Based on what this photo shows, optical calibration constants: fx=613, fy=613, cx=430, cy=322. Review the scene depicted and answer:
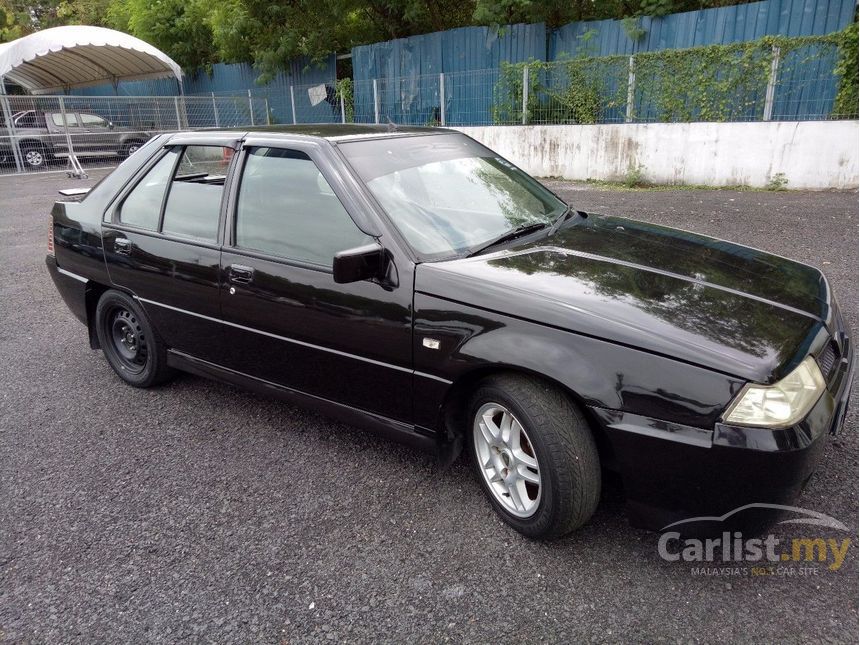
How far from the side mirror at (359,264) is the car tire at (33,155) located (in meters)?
18.2

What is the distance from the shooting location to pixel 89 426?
3588mm

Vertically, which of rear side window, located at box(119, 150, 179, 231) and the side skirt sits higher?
rear side window, located at box(119, 150, 179, 231)

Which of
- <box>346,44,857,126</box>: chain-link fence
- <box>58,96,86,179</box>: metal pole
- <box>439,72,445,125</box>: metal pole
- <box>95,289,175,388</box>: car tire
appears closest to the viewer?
<box>95,289,175,388</box>: car tire

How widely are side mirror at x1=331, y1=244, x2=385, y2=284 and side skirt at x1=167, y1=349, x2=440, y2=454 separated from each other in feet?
2.27

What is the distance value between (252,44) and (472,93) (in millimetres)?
10298

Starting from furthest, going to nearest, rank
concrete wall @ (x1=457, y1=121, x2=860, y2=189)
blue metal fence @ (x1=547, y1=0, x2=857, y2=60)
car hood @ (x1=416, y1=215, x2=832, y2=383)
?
blue metal fence @ (x1=547, y1=0, x2=857, y2=60) < concrete wall @ (x1=457, y1=121, x2=860, y2=189) < car hood @ (x1=416, y1=215, x2=832, y2=383)

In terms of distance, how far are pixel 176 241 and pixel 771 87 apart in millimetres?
10255

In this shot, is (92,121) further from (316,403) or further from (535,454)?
(535,454)

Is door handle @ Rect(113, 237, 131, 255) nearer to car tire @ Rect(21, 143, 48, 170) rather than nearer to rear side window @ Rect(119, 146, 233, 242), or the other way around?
rear side window @ Rect(119, 146, 233, 242)

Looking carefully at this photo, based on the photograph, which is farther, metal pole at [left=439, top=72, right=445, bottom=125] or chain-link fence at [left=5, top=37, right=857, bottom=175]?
metal pole at [left=439, top=72, right=445, bottom=125]

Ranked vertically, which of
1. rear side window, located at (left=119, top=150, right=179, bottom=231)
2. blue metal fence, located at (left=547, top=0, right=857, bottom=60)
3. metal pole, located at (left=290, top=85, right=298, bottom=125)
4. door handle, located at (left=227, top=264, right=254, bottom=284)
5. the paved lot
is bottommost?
the paved lot

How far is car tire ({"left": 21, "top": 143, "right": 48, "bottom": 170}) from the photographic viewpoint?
54.9 ft

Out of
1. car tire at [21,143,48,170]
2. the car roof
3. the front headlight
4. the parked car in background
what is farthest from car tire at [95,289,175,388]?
car tire at [21,143,48,170]

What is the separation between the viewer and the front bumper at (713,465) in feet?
6.48
